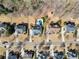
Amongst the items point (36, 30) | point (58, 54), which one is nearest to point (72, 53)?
point (58, 54)

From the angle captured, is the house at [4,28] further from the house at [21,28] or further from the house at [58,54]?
the house at [58,54]

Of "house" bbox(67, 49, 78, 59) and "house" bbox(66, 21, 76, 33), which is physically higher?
"house" bbox(66, 21, 76, 33)

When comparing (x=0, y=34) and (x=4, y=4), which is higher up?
(x=4, y=4)

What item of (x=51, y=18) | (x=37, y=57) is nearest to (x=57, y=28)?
(x=51, y=18)

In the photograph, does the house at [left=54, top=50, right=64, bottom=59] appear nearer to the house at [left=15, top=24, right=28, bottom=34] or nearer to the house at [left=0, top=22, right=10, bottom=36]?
the house at [left=15, top=24, right=28, bottom=34]

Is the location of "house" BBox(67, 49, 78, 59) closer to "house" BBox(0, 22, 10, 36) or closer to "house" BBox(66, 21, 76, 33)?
"house" BBox(66, 21, 76, 33)

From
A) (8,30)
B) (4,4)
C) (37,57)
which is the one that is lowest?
(37,57)

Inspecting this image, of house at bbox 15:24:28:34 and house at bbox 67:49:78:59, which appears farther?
house at bbox 15:24:28:34

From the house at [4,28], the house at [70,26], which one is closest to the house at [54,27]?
the house at [70,26]

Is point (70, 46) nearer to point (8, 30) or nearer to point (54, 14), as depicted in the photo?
point (54, 14)

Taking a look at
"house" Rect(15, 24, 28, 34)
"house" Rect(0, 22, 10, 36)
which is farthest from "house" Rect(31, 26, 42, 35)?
"house" Rect(0, 22, 10, 36)
